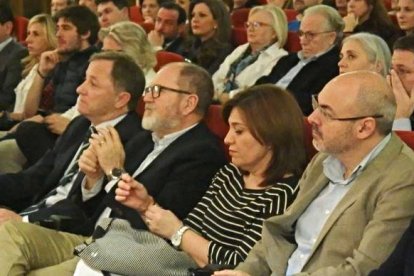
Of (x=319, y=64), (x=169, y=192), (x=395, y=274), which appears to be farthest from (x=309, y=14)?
(x=395, y=274)

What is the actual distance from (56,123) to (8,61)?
1574mm

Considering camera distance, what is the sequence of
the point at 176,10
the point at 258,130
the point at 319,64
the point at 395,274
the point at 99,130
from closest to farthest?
the point at 395,274
the point at 258,130
the point at 99,130
the point at 319,64
the point at 176,10

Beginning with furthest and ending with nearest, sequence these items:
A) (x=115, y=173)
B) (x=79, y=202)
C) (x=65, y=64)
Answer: (x=65, y=64)
(x=79, y=202)
(x=115, y=173)

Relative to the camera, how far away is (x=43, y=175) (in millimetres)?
3832

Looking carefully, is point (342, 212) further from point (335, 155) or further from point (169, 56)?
point (169, 56)

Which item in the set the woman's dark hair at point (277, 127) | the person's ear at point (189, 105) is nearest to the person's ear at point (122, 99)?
the person's ear at point (189, 105)

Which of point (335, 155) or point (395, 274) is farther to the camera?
point (335, 155)

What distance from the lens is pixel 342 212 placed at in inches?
94.6

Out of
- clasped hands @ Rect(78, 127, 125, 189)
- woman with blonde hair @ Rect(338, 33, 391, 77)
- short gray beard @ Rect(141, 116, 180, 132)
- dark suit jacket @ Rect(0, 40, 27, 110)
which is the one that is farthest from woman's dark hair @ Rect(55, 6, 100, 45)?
short gray beard @ Rect(141, 116, 180, 132)

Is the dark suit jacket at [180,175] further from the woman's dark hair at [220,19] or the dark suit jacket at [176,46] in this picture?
the dark suit jacket at [176,46]

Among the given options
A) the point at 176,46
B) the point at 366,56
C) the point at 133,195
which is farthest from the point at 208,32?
the point at 133,195

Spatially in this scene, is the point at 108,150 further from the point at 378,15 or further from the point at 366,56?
the point at 378,15

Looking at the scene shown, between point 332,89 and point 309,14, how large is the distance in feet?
7.78

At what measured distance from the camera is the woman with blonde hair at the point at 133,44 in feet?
14.6
